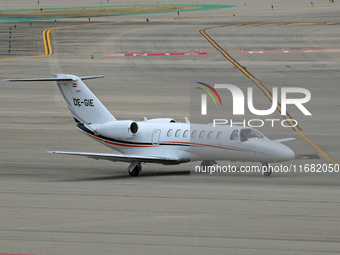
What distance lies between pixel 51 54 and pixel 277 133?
36182 mm

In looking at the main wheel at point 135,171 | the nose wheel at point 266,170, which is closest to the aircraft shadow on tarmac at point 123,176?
the main wheel at point 135,171

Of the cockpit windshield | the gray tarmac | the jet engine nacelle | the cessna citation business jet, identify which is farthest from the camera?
the jet engine nacelle

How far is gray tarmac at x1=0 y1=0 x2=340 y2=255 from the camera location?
15.0 m

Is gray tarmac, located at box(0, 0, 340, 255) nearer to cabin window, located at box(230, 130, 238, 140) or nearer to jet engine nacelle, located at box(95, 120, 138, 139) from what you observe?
cabin window, located at box(230, 130, 238, 140)

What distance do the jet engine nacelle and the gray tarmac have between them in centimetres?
187

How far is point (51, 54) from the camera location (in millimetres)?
64562

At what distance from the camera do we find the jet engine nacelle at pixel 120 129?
86.3 ft

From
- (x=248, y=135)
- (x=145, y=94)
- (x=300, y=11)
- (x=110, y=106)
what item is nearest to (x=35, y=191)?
(x=248, y=135)

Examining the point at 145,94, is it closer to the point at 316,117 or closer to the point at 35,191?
the point at 316,117

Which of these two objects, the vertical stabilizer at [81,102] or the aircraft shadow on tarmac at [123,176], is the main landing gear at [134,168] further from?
the vertical stabilizer at [81,102]

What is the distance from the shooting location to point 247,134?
24.2 m

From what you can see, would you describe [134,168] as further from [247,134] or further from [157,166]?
[247,134]

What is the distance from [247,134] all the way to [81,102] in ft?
28.4

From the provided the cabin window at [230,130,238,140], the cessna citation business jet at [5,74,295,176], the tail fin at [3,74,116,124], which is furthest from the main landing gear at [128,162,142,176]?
the cabin window at [230,130,238,140]
